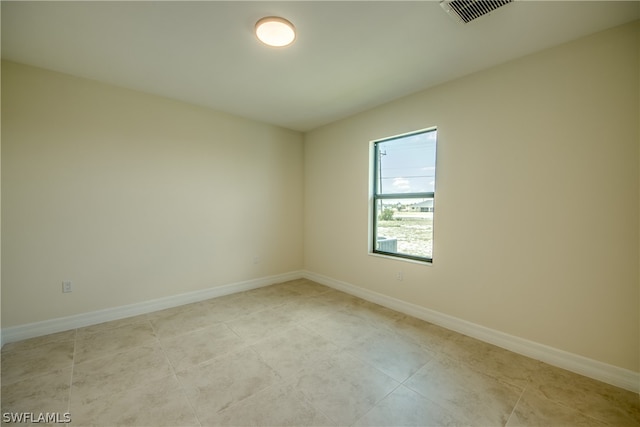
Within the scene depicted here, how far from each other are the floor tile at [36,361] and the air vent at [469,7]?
153 inches

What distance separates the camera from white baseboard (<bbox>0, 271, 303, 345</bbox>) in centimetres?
249

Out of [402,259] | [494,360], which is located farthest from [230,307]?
[494,360]

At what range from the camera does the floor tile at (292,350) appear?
2.13 meters

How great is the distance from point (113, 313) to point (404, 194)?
144 inches

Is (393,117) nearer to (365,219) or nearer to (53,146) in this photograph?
(365,219)

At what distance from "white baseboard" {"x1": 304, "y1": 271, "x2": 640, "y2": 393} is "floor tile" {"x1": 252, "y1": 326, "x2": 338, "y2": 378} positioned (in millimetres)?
1175

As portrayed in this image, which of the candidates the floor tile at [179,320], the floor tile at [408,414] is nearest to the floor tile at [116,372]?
the floor tile at [179,320]

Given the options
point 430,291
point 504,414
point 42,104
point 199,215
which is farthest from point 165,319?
point 504,414

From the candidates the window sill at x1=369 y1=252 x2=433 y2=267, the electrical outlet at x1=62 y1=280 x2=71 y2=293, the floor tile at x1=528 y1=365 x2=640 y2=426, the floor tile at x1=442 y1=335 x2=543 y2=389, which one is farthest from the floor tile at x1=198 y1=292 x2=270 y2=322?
the floor tile at x1=528 y1=365 x2=640 y2=426

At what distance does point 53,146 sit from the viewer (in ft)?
8.61

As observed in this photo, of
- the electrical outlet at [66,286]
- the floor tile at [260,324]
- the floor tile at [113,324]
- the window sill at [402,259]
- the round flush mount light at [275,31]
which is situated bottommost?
the floor tile at [260,324]

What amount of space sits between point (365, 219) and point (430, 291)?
1.23m

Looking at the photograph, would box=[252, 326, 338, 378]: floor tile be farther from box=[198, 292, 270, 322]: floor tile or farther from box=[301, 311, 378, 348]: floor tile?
box=[198, 292, 270, 322]: floor tile

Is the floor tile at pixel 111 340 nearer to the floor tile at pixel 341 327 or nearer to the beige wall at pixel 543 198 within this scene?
the floor tile at pixel 341 327
